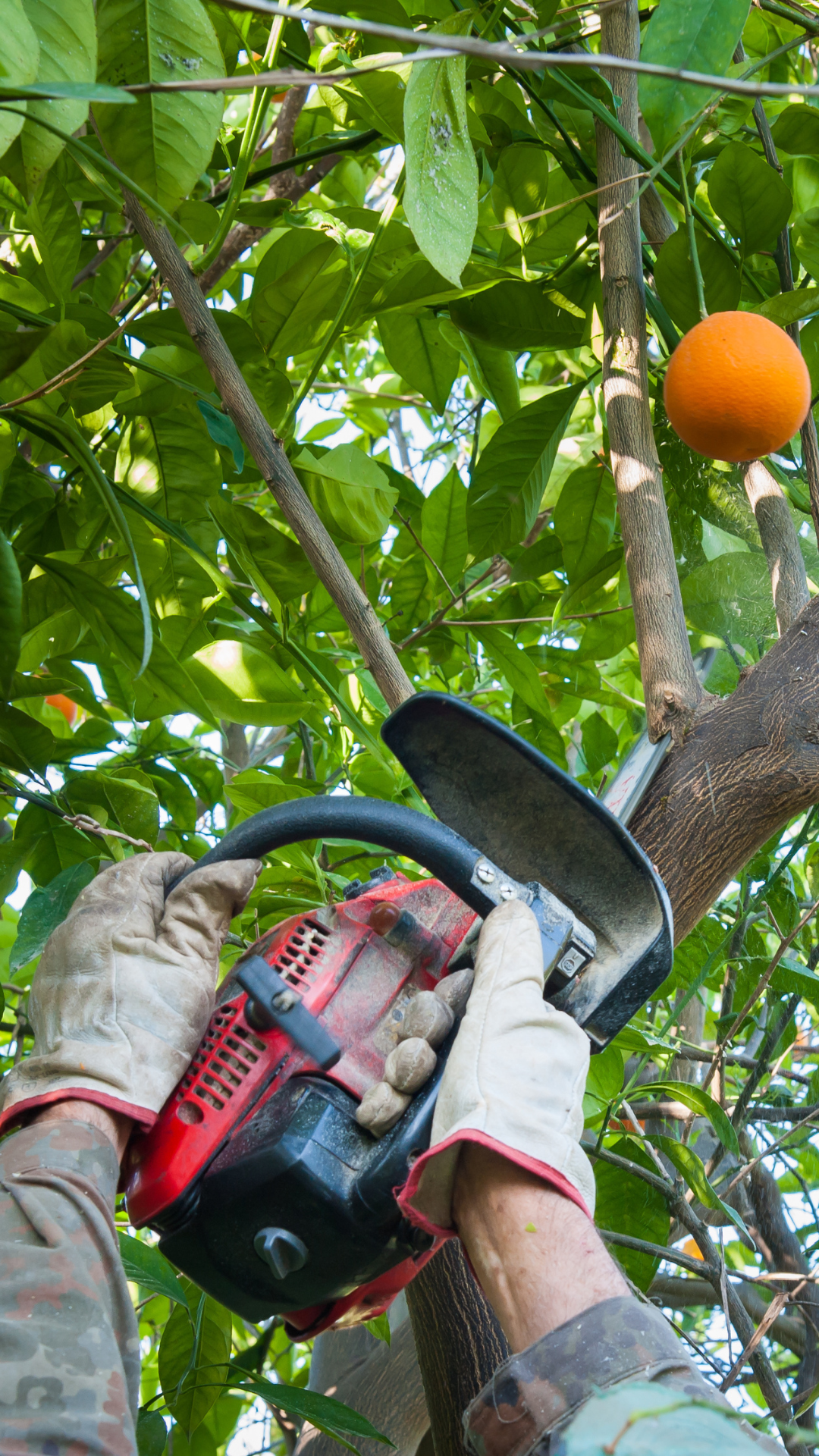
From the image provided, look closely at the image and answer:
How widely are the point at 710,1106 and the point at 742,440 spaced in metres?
0.67

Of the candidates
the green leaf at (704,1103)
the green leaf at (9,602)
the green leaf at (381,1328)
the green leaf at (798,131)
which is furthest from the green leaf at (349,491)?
the green leaf at (381,1328)

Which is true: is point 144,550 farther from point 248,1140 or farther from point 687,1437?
point 687,1437

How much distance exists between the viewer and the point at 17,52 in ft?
1.94

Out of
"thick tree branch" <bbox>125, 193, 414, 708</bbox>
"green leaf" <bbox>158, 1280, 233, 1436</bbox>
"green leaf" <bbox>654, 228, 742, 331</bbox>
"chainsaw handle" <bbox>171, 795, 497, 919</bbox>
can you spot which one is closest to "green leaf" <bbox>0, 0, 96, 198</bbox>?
"thick tree branch" <bbox>125, 193, 414, 708</bbox>

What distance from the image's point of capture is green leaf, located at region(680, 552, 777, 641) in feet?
4.11

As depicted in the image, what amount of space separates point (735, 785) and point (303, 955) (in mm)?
400

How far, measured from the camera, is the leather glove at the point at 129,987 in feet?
2.43

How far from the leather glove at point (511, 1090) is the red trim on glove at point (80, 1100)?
0.18 metres

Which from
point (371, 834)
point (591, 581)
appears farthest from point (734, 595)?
point (371, 834)

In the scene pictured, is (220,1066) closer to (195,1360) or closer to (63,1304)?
(63,1304)

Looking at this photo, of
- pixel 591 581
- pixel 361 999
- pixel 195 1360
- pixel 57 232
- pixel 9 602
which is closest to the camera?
pixel 361 999

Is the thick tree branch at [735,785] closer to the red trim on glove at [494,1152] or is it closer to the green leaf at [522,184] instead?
the red trim on glove at [494,1152]

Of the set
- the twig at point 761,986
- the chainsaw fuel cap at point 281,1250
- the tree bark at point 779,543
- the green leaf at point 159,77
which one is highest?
the tree bark at point 779,543

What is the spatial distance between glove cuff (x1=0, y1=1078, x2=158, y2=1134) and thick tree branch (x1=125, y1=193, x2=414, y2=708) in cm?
43
